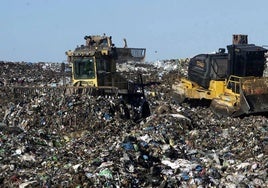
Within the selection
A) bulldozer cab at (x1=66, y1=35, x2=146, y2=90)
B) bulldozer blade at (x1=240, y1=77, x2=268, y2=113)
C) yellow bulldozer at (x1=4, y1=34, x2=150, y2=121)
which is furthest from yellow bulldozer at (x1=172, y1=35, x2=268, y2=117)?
bulldozer cab at (x1=66, y1=35, x2=146, y2=90)

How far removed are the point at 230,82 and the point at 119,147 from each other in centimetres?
613

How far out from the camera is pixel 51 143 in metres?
11.3

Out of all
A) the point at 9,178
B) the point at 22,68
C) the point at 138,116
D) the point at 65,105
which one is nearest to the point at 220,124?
the point at 138,116

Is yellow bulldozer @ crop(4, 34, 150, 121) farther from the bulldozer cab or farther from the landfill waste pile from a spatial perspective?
the landfill waste pile

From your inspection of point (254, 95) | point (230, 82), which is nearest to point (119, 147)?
point (254, 95)

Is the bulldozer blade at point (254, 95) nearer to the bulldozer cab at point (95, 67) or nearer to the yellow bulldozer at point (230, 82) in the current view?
the yellow bulldozer at point (230, 82)

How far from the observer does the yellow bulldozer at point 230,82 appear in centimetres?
1402

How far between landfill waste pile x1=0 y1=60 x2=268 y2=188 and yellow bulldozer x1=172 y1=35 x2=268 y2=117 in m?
0.42

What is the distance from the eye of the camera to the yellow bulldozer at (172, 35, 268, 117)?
46.0 ft

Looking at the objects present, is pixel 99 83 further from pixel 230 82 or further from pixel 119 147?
pixel 119 147

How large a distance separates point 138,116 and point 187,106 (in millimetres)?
3101

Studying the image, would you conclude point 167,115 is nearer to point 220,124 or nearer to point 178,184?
point 220,124

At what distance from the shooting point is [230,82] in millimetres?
15211

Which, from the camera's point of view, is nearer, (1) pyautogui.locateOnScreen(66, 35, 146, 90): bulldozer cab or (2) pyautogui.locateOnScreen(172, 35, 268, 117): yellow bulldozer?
(2) pyautogui.locateOnScreen(172, 35, 268, 117): yellow bulldozer
